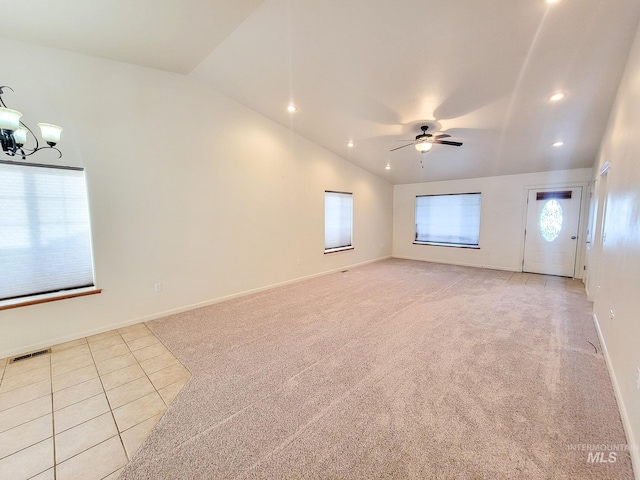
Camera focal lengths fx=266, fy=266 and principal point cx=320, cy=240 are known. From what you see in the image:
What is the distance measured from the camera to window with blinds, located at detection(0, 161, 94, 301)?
2746 mm

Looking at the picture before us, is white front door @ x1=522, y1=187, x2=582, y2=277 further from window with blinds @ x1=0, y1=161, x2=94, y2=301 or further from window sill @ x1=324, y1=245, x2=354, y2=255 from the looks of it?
window with blinds @ x1=0, y1=161, x2=94, y2=301

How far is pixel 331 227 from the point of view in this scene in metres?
6.35

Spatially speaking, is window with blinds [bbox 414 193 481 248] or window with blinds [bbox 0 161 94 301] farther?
window with blinds [bbox 414 193 481 248]

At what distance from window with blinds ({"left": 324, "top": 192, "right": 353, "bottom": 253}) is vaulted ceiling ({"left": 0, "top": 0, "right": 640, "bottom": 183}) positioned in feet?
6.97

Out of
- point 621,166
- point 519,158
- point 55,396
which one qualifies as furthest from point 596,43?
point 55,396

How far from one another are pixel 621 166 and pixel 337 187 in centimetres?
453

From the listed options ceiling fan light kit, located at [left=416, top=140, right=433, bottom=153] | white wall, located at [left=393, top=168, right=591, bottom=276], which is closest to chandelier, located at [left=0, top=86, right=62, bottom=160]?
ceiling fan light kit, located at [left=416, top=140, right=433, bottom=153]

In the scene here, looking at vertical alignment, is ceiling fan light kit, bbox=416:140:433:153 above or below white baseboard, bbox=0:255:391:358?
above

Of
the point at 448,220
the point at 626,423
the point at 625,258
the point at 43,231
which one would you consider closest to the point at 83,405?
the point at 43,231

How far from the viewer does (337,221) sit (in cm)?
650

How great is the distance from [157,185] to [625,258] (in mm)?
4935

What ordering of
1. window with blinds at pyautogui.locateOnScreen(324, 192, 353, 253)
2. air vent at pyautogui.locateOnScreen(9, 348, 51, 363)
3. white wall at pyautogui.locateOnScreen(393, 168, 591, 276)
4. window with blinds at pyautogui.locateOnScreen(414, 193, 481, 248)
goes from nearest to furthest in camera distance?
1. air vent at pyautogui.locateOnScreen(9, 348, 51, 363)
2. white wall at pyautogui.locateOnScreen(393, 168, 591, 276)
3. window with blinds at pyautogui.locateOnScreen(324, 192, 353, 253)
4. window with blinds at pyautogui.locateOnScreen(414, 193, 481, 248)

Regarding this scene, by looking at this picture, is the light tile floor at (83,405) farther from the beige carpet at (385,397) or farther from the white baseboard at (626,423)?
the white baseboard at (626,423)

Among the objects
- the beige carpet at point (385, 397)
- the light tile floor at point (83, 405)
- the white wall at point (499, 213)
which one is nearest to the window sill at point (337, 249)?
the beige carpet at point (385, 397)
